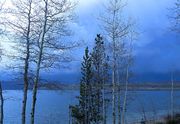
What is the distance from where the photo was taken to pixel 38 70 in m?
22.6

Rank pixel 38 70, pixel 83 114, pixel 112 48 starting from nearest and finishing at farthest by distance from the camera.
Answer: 1. pixel 38 70
2. pixel 112 48
3. pixel 83 114

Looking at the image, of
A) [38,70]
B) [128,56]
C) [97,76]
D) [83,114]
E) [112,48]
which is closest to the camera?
[38,70]

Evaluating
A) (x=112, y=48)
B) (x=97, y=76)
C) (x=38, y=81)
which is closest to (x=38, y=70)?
(x=38, y=81)

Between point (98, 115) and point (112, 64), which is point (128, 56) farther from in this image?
point (98, 115)

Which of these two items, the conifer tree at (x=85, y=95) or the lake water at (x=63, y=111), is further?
the conifer tree at (x=85, y=95)

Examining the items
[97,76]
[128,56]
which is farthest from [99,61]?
[128,56]

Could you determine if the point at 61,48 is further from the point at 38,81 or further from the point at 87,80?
the point at 87,80

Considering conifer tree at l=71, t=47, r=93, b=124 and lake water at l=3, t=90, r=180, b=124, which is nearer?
lake water at l=3, t=90, r=180, b=124

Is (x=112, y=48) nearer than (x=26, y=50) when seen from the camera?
No

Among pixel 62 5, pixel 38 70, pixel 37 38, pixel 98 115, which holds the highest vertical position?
pixel 62 5

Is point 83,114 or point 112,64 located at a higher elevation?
point 112,64

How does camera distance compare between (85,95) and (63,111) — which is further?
(63,111)

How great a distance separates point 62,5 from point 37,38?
7.33 feet

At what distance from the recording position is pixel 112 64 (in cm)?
3056
